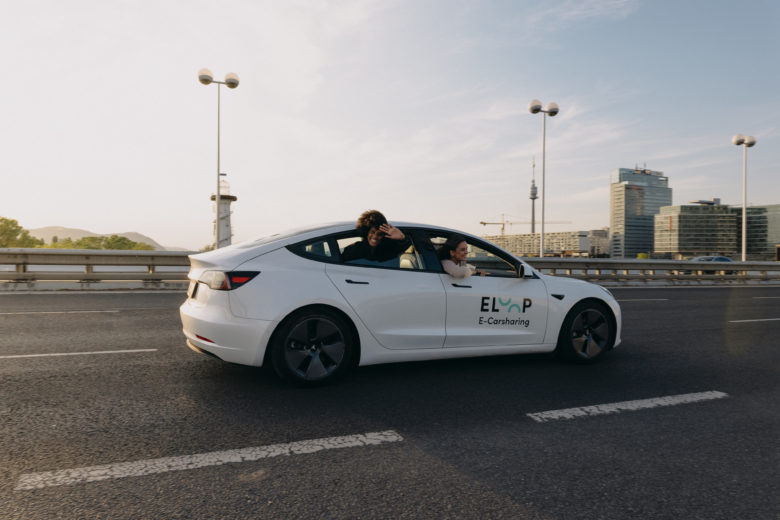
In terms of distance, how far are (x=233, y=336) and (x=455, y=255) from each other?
2203 millimetres

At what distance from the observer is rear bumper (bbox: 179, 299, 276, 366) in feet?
13.8

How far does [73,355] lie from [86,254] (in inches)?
377

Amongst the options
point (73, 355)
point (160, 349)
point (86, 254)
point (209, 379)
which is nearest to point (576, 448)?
point (209, 379)

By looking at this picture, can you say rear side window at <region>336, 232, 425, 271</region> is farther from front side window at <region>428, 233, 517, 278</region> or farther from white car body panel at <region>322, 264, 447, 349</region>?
front side window at <region>428, 233, 517, 278</region>

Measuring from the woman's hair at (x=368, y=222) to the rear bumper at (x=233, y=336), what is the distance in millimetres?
1233

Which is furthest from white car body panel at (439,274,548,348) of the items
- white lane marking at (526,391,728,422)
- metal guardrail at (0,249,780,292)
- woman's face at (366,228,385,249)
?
metal guardrail at (0,249,780,292)

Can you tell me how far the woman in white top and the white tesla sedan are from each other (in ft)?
0.20

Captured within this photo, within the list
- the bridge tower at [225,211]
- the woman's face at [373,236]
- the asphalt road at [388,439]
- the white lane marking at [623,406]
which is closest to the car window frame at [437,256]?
the woman's face at [373,236]

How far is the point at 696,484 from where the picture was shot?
2.78 metres

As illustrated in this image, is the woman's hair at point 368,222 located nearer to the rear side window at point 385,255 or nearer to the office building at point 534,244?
the rear side window at point 385,255

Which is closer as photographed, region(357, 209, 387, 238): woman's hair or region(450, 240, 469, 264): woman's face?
region(357, 209, 387, 238): woman's hair

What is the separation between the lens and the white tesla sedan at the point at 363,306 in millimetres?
4277

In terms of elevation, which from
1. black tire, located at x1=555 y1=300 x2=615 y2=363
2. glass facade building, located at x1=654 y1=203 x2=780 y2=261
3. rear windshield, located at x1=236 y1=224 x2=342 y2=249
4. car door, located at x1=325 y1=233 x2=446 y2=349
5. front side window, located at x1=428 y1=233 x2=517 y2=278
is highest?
glass facade building, located at x1=654 y1=203 x2=780 y2=261

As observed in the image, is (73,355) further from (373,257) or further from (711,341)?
(711,341)
